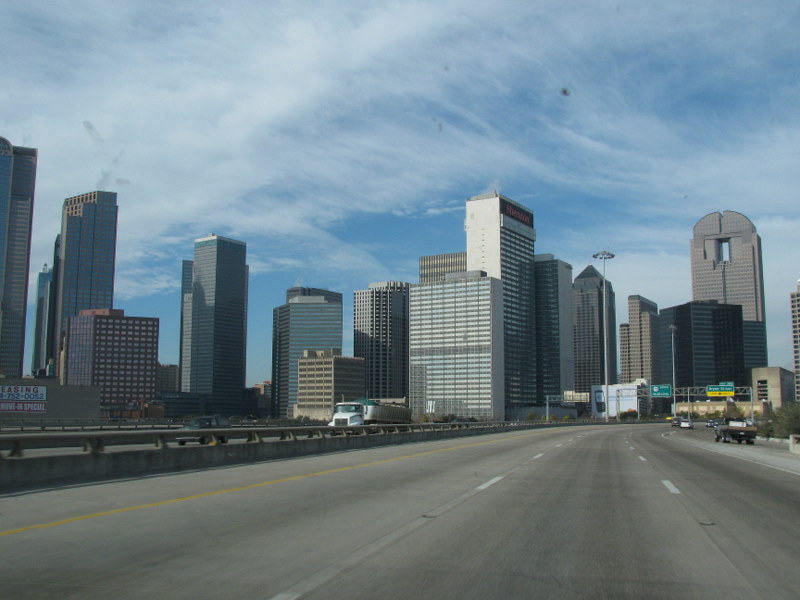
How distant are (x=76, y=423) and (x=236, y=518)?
68.0 m

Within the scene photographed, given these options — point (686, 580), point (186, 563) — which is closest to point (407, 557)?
point (186, 563)

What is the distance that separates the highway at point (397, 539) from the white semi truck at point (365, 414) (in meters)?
26.4

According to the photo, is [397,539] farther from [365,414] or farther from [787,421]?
[365,414]

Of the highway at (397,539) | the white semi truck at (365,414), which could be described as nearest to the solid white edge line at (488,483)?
the highway at (397,539)

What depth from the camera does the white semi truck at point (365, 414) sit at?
51.4 metres

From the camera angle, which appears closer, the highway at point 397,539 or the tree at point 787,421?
the highway at point 397,539

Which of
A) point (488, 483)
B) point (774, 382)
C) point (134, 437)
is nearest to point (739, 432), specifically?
point (488, 483)

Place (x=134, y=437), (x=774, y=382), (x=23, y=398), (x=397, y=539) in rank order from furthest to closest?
(x=774, y=382), (x=23, y=398), (x=134, y=437), (x=397, y=539)

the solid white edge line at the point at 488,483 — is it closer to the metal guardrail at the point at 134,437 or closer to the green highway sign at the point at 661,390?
the metal guardrail at the point at 134,437

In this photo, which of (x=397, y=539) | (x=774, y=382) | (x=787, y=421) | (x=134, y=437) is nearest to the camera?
(x=397, y=539)

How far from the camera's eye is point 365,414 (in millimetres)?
60344

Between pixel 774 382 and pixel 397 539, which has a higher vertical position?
pixel 774 382

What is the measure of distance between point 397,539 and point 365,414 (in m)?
51.3

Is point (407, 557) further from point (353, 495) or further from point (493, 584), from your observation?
point (353, 495)
